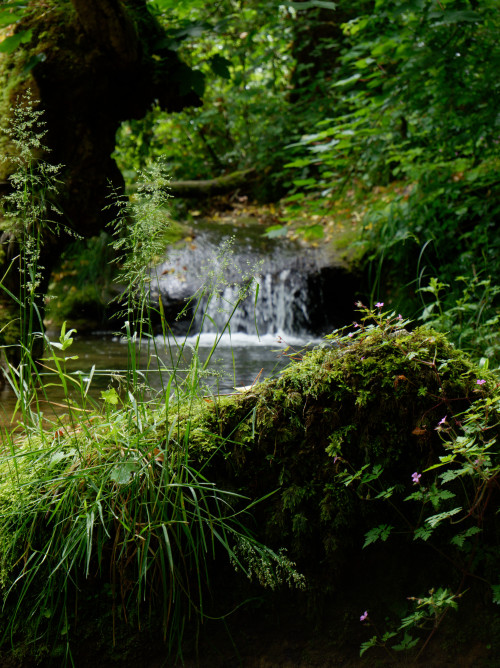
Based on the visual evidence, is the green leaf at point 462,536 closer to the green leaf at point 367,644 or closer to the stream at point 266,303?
the green leaf at point 367,644

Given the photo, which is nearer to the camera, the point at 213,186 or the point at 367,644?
the point at 367,644

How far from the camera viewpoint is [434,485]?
1678 millimetres

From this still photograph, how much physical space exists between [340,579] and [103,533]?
2.50ft

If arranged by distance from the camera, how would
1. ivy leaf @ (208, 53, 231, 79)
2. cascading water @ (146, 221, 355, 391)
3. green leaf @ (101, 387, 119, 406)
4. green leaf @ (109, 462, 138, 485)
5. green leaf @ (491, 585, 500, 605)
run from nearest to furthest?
green leaf @ (491, 585, 500, 605)
green leaf @ (109, 462, 138, 485)
green leaf @ (101, 387, 119, 406)
ivy leaf @ (208, 53, 231, 79)
cascading water @ (146, 221, 355, 391)

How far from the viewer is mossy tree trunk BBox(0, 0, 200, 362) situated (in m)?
3.65

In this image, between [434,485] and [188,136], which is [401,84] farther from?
[188,136]

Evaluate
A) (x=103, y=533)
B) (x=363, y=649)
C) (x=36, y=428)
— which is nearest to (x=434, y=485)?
(x=363, y=649)

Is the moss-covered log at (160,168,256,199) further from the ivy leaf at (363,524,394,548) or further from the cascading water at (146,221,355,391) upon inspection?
the ivy leaf at (363,524,394,548)

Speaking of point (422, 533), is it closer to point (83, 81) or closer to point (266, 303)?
point (83, 81)

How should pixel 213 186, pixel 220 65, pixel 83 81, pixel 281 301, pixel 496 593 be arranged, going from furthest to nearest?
1. pixel 213 186
2. pixel 281 301
3. pixel 83 81
4. pixel 220 65
5. pixel 496 593

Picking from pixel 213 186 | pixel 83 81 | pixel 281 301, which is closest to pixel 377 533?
pixel 83 81

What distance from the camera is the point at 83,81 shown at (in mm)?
3842

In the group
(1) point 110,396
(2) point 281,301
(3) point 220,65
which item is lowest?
(2) point 281,301

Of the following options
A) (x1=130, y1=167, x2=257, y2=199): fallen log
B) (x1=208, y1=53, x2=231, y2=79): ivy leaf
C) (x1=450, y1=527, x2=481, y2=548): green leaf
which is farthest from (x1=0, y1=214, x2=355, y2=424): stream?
(x1=450, y1=527, x2=481, y2=548): green leaf
